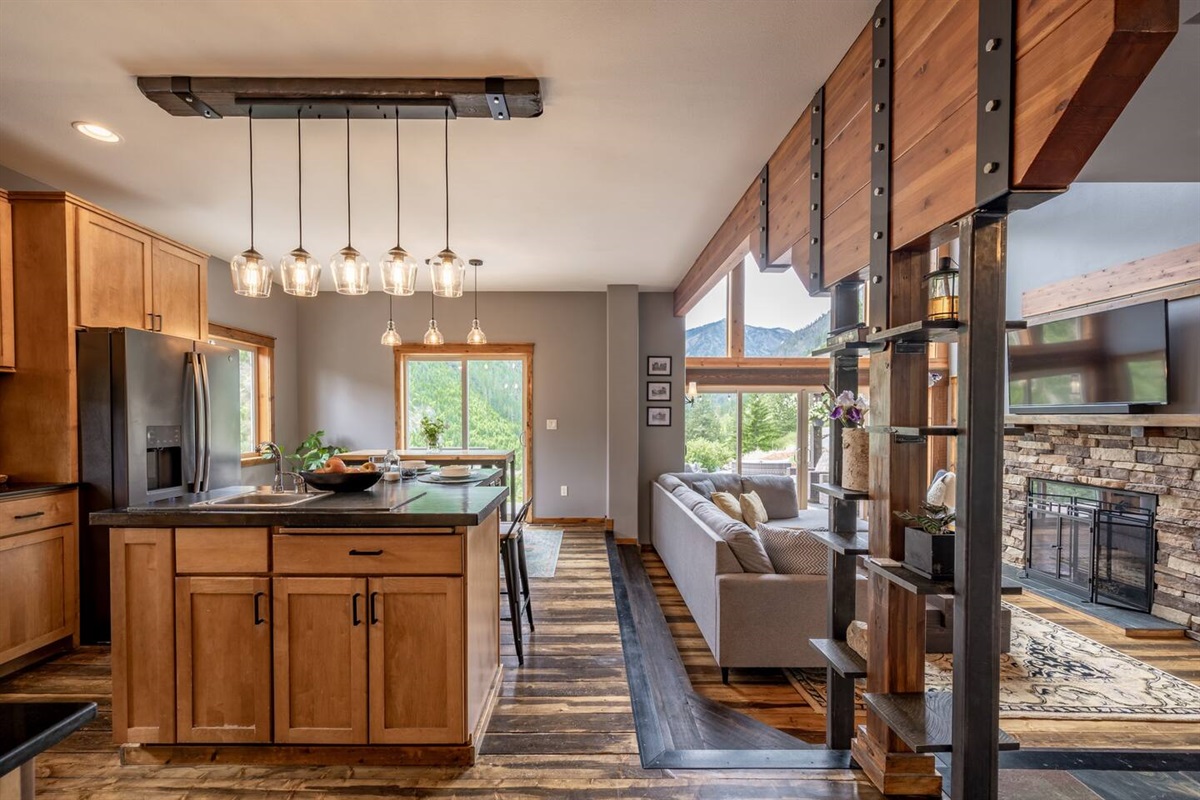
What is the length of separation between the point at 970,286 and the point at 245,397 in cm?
634

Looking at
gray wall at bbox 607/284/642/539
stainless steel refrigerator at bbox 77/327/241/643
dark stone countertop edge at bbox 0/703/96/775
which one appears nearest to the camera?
dark stone countertop edge at bbox 0/703/96/775

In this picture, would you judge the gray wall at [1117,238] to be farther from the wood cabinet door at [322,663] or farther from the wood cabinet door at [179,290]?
the wood cabinet door at [179,290]

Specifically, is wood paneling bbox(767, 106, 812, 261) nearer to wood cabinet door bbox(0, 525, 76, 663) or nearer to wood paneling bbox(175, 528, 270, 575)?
wood paneling bbox(175, 528, 270, 575)

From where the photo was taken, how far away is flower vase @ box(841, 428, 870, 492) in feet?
6.40

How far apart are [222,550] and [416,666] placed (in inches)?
32.2

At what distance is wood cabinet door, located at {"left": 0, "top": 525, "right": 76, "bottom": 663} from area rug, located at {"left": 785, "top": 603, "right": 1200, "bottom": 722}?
400cm

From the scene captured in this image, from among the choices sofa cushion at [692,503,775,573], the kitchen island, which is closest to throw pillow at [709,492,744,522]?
sofa cushion at [692,503,775,573]

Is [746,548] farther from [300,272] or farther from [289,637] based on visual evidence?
[300,272]

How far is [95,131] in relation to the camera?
2.55 m

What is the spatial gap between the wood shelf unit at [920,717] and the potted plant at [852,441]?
2.16 ft

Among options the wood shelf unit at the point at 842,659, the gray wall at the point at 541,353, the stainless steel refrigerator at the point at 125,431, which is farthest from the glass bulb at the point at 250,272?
the gray wall at the point at 541,353


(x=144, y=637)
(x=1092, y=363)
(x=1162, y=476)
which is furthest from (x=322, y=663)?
(x=1092, y=363)

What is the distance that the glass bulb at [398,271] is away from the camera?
7.30 ft

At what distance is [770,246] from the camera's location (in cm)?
280
